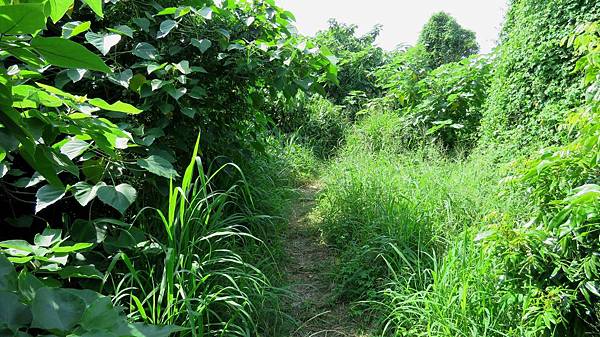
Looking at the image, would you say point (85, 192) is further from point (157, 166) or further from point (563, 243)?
point (563, 243)

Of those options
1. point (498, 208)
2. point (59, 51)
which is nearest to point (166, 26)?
point (59, 51)

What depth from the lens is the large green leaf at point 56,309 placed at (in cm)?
63

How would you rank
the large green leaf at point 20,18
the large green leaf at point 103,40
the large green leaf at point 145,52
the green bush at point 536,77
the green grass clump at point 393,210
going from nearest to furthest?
1. the large green leaf at point 20,18
2. the large green leaf at point 103,40
3. the large green leaf at point 145,52
4. the green grass clump at point 393,210
5. the green bush at point 536,77

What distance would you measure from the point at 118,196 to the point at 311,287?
5.30ft

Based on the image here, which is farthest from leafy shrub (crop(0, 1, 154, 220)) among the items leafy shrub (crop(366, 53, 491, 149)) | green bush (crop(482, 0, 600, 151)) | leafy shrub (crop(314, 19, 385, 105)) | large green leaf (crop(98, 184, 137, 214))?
leafy shrub (crop(314, 19, 385, 105))

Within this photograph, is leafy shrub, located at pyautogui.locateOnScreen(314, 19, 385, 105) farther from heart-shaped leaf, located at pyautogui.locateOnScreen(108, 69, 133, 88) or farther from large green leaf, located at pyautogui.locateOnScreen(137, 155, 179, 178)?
large green leaf, located at pyautogui.locateOnScreen(137, 155, 179, 178)

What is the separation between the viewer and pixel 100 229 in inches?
74.3

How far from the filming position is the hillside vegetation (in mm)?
955

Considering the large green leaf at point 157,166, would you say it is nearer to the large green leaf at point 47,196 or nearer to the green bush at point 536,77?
the large green leaf at point 47,196

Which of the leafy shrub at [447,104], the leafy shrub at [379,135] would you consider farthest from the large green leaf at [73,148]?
the leafy shrub at [447,104]

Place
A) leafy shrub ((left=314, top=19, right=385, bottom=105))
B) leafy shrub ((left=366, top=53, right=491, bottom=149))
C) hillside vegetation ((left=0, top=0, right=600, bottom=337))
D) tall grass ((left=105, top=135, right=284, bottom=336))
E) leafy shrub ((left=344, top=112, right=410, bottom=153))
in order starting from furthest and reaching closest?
leafy shrub ((left=314, top=19, right=385, bottom=105))
leafy shrub ((left=366, top=53, right=491, bottom=149))
leafy shrub ((left=344, top=112, right=410, bottom=153))
tall grass ((left=105, top=135, right=284, bottom=336))
hillside vegetation ((left=0, top=0, right=600, bottom=337))

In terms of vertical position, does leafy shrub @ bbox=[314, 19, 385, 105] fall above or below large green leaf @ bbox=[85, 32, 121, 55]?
above

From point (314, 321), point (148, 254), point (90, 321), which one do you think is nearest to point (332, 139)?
point (314, 321)

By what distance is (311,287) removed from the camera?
2.91 metres
